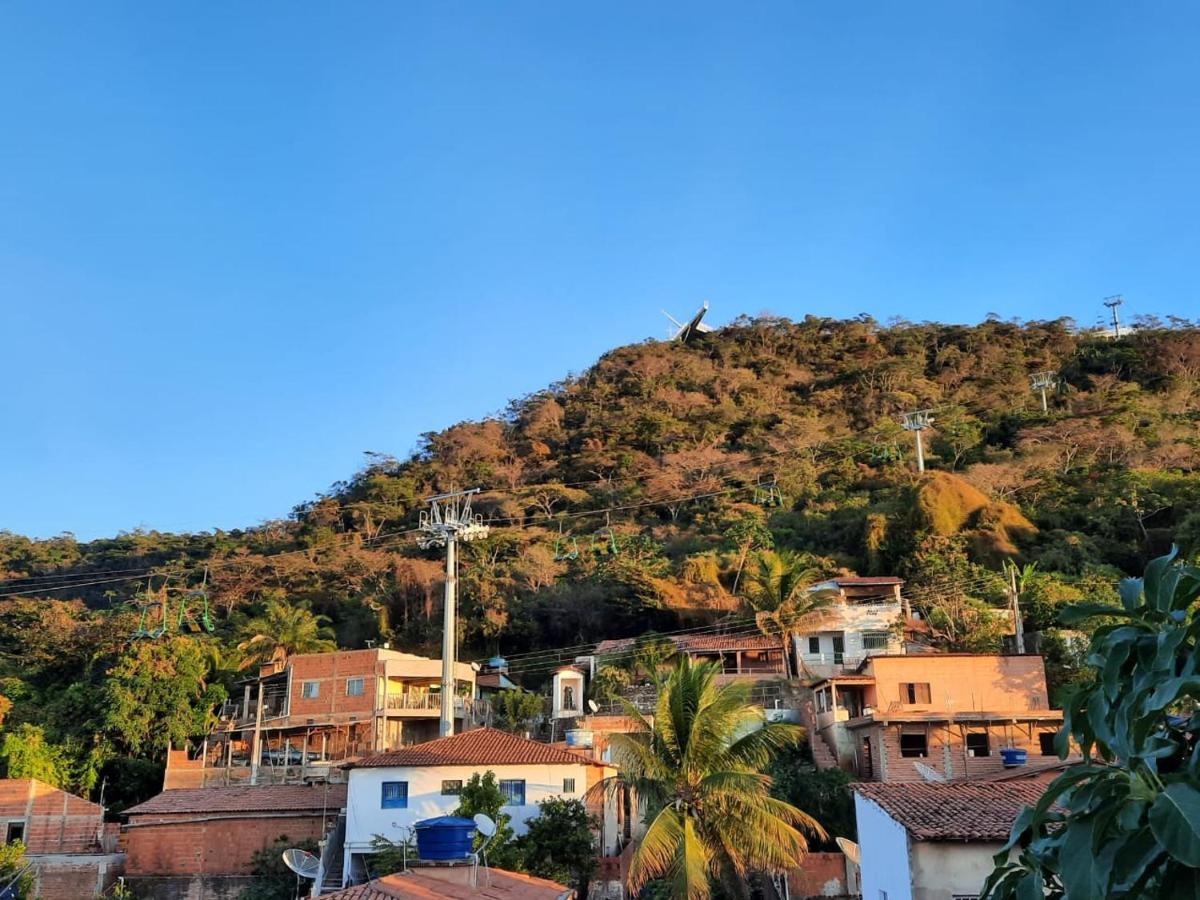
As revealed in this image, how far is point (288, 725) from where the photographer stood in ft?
141

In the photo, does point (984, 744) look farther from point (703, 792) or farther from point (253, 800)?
point (253, 800)

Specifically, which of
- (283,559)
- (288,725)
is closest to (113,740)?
(288,725)

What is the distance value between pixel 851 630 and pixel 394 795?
21.2 m

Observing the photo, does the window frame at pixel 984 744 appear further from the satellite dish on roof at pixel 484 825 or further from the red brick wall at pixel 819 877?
the satellite dish on roof at pixel 484 825

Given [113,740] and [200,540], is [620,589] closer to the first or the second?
[113,740]

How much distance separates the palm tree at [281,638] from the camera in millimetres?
49375

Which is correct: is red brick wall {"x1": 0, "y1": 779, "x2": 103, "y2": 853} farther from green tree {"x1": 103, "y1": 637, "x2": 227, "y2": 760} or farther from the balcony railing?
the balcony railing

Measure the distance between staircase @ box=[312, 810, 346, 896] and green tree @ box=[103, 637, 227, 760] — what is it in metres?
15.3

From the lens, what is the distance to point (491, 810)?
25.2m

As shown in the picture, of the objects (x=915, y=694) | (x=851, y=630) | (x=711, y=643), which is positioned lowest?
(x=915, y=694)

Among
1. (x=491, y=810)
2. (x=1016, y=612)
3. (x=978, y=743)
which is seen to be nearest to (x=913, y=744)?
(x=978, y=743)

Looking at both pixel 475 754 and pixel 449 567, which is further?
pixel 449 567

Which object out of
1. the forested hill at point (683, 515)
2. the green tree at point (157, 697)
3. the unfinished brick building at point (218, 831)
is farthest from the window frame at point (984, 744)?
the green tree at point (157, 697)

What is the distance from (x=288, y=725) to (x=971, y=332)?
244ft
